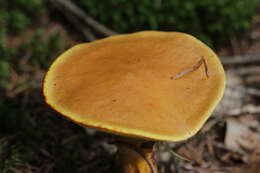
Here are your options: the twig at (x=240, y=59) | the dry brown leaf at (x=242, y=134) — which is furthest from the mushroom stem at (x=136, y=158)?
the twig at (x=240, y=59)

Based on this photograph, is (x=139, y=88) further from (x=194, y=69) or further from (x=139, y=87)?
(x=194, y=69)

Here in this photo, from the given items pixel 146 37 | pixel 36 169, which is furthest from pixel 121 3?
pixel 36 169

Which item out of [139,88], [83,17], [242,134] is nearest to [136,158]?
[139,88]

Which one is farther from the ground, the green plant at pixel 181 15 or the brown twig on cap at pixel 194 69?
the brown twig on cap at pixel 194 69

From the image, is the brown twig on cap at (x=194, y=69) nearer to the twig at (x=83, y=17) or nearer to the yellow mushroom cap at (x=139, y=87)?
the yellow mushroom cap at (x=139, y=87)

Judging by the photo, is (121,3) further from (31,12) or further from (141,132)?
(141,132)

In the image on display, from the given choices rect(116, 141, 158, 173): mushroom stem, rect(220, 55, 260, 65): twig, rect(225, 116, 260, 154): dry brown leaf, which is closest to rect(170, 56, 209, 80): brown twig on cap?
rect(116, 141, 158, 173): mushroom stem

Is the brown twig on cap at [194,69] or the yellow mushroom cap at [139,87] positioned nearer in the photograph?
the yellow mushroom cap at [139,87]

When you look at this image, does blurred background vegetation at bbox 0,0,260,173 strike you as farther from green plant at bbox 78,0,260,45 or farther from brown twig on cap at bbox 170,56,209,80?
brown twig on cap at bbox 170,56,209,80
